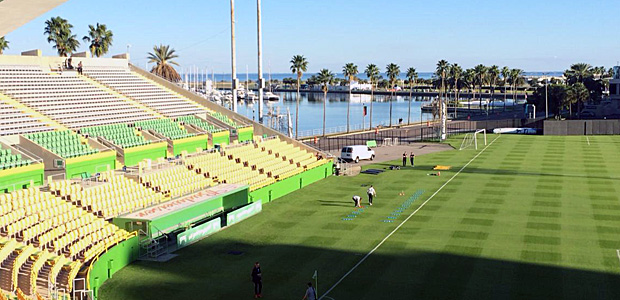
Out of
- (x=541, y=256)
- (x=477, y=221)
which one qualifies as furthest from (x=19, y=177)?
(x=541, y=256)

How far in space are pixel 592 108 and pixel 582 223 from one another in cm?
13187

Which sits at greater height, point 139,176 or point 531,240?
point 139,176

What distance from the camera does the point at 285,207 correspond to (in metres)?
38.4

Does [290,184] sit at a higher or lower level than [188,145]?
lower

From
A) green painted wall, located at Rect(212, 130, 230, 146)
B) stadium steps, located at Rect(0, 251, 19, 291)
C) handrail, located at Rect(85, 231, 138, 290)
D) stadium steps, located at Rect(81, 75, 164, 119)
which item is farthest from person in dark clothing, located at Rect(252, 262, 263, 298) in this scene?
stadium steps, located at Rect(81, 75, 164, 119)

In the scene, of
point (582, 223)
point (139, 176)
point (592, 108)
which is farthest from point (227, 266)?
point (592, 108)

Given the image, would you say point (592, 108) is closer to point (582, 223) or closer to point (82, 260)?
point (582, 223)

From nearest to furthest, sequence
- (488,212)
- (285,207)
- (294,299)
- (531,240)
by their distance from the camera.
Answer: (294,299), (531,240), (488,212), (285,207)

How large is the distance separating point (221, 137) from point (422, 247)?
29.8 meters

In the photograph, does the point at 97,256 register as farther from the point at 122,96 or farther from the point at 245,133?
the point at 245,133

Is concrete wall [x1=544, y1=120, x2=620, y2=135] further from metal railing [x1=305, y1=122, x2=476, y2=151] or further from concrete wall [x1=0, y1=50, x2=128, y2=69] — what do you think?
concrete wall [x1=0, y1=50, x2=128, y2=69]

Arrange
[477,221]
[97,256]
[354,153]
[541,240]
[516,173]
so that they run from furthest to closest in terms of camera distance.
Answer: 1. [354,153]
2. [516,173]
3. [477,221]
4. [541,240]
5. [97,256]

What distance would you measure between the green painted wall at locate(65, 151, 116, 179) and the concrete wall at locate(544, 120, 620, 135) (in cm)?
6603

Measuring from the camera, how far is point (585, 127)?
87250mm
